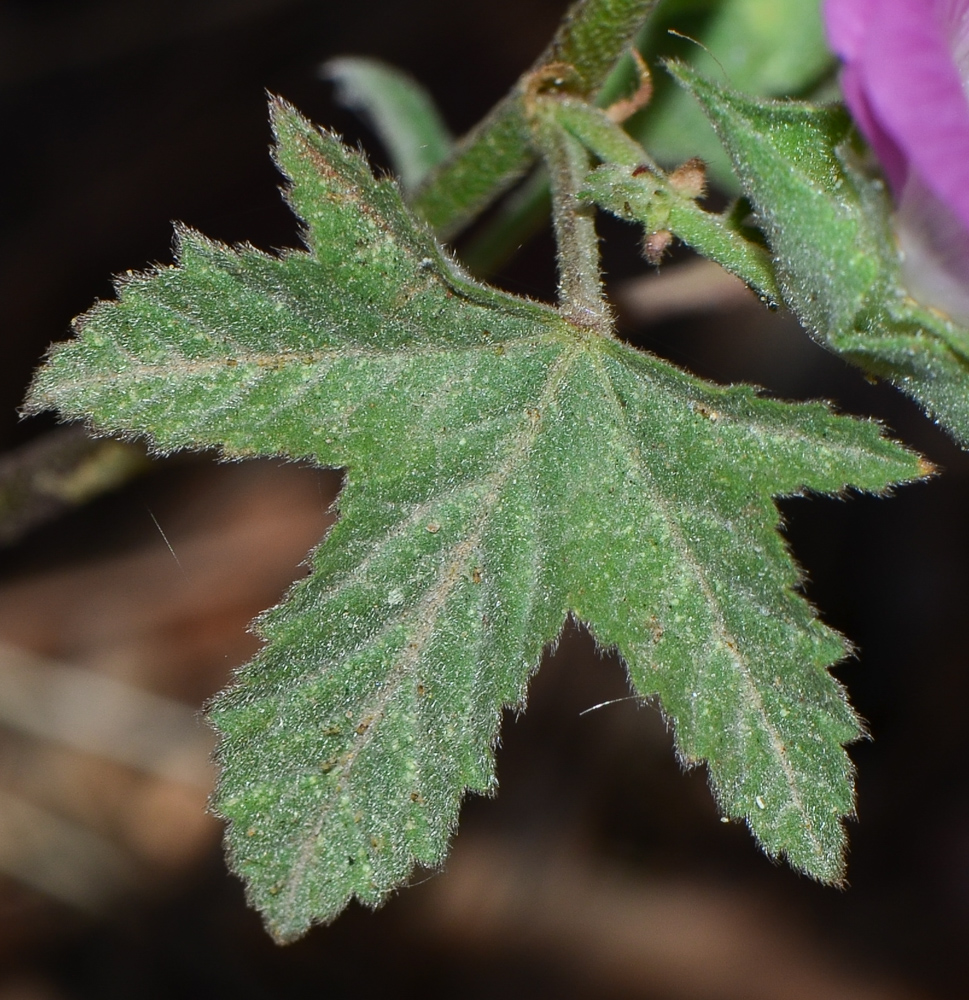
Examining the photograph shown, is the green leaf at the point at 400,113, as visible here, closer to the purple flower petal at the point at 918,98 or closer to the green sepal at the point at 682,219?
the green sepal at the point at 682,219

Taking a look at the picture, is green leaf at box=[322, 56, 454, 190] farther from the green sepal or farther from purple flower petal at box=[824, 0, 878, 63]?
purple flower petal at box=[824, 0, 878, 63]

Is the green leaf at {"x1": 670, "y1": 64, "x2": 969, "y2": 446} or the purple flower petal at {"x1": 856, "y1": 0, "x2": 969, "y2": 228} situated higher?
the purple flower petal at {"x1": 856, "y1": 0, "x2": 969, "y2": 228}

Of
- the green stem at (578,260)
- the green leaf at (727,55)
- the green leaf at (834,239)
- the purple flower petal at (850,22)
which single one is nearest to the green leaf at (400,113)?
the green leaf at (727,55)

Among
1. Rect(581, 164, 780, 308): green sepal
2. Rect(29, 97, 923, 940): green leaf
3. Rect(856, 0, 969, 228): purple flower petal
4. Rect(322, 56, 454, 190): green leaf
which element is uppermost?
Rect(856, 0, 969, 228): purple flower petal

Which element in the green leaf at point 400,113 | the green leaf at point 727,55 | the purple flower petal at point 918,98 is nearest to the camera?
A: the purple flower petal at point 918,98

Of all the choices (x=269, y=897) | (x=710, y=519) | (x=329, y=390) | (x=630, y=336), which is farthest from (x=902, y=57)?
(x=630, y=336)

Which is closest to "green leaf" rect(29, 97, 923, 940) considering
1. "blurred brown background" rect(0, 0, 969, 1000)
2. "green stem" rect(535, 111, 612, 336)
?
"green stem" rect(535, 111, 612, 336)

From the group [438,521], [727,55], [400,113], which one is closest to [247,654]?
[400,113]
